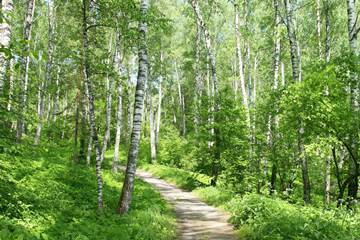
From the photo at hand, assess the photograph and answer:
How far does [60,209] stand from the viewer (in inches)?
364

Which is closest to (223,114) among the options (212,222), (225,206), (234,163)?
(234,163)

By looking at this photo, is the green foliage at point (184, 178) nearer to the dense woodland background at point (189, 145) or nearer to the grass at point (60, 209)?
the dense woodland background at point (189, 145)

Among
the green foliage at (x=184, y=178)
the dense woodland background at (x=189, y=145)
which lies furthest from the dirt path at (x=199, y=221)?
the green foliage at (x=184, y=178)

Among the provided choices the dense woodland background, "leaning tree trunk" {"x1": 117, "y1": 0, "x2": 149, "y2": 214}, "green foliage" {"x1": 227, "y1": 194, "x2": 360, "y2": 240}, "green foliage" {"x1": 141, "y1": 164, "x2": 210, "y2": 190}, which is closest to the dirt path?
the dense woodland background

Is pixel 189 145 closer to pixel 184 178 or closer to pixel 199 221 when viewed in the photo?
pixel 184 178

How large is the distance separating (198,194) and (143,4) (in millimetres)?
10438

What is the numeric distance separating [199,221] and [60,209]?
4775 mm

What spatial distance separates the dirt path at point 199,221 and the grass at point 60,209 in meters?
0.53

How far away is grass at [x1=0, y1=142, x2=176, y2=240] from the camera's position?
716cm

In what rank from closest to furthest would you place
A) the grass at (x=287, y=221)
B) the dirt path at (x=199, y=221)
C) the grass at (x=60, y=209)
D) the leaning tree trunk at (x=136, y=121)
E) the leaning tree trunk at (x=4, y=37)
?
the leaning tree trunk at (x=4, y=37), the grass at (x=60, y=209), the grass at (x=287, y=221), the dirt path at (x=199, y=221), the leaning tree trunk at (x=136, y=121)

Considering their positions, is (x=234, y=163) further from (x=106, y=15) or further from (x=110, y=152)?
(x=110, y=152)

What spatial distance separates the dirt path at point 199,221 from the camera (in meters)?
10.0

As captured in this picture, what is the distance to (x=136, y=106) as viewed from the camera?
35.6 feet

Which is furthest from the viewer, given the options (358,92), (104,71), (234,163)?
(234,163)
